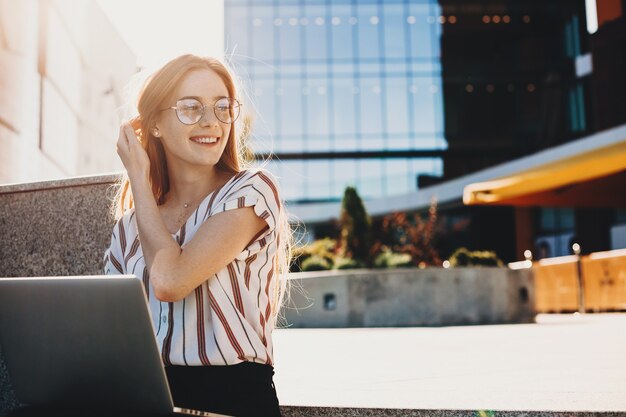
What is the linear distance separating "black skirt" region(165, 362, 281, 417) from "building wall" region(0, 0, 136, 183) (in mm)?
3321

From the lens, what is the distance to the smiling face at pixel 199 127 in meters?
2.31

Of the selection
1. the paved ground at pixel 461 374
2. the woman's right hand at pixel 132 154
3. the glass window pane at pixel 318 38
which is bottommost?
the paved ground at pixel 461 374

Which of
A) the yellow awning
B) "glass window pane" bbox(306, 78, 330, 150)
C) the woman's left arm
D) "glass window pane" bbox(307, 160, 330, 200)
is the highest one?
"glass window pane" bbox(306, 78, 330, 150)

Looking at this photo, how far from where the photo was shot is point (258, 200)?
7.05 ft

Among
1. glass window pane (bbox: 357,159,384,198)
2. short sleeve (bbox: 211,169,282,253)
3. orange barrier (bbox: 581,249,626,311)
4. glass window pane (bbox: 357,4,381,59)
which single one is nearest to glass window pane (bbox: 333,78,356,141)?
glass window pane (bbox: 357,4,381,59)

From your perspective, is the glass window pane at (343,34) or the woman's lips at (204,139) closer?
the woman's lips at (204,139)

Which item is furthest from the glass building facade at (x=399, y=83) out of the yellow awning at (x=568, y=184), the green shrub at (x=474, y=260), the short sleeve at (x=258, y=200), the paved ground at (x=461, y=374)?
the short sleeve at (x=258, y=200)

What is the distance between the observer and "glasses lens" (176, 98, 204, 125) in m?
2.30

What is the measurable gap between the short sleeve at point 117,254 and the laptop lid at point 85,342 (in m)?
0.64

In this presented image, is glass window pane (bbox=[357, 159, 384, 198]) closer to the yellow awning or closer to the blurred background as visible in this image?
the blurred background

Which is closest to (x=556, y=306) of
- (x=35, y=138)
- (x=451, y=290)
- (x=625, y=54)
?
(x=451, y=290)

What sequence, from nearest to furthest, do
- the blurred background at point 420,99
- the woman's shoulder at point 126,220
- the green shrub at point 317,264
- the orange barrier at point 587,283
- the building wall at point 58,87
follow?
the woman's shoulder at point 126,220 → the building wall at point 58,87 → the green shrub at point 317,264 → the orange barrier at point 587,283 → the blurred background at point 420,99

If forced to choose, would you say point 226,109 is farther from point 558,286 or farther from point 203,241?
point 558,286

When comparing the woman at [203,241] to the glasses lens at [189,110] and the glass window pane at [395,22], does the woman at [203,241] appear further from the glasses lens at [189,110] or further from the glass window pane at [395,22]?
the glass window pane at [395,22]
